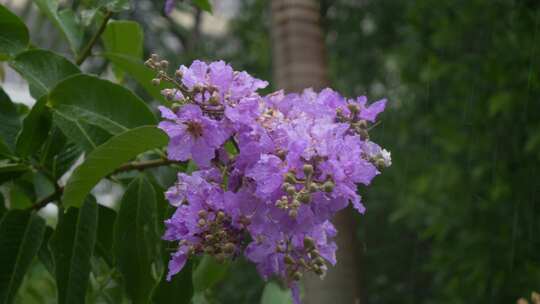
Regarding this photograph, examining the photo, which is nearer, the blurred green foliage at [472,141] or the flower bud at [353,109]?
the flower bud at [353,109]

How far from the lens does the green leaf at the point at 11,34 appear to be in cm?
123

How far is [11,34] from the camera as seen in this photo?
125cm

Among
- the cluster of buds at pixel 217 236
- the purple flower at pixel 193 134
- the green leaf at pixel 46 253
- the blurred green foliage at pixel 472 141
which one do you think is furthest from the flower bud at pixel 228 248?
the blurred green foliage at pixel 472 141

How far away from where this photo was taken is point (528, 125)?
3.53 metres

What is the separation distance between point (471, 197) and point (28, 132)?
294 cm

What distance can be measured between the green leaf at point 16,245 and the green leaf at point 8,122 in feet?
0.38

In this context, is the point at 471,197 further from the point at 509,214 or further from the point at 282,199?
the point at 282,199

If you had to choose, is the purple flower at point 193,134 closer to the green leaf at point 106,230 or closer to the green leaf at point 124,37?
the green leaf at point 106,230

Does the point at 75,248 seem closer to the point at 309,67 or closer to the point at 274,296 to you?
the point at 274,296

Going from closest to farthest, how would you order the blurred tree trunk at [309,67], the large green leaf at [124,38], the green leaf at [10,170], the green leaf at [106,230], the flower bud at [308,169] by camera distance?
the flower bud at [308,169] → the green leaf at [10,170] → the green leaf at [106,230] → the large green leaf at [124,38] → the blurred tree trunk at [309,67]

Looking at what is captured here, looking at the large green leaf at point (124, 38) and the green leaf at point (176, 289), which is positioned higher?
the large green leaf at point (124, 38)

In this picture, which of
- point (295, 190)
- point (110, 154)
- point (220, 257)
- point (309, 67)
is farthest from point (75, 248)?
point (309, 67)

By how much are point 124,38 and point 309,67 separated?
0.80 meters

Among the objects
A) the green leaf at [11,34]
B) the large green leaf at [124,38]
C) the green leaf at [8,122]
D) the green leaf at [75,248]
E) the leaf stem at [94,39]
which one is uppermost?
the large green leaf at [124,38]
